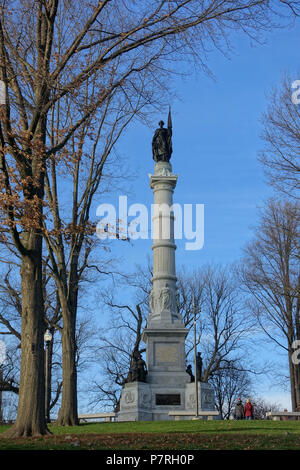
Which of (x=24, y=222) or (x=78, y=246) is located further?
(x=78, y=246)

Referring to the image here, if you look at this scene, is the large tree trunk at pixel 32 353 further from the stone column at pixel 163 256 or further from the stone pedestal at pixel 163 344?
the stone column at pixel 163 256

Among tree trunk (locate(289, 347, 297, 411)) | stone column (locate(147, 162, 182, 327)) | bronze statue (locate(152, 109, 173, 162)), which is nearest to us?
stone column (locate(147, 162, 182, 327))

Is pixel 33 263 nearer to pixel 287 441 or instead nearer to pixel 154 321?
pixel 287 441

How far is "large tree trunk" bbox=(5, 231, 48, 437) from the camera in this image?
14.3 m

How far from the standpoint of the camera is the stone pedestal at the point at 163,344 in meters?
27.8

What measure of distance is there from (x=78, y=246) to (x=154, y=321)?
8.67 meters

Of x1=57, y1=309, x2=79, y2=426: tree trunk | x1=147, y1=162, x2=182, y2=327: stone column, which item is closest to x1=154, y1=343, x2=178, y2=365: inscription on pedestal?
x1=147, y1=162, x2=182, y2=327: stone column

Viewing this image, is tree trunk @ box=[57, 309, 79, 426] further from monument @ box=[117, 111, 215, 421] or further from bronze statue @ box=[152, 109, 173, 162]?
bronze statue @ box=[152, 109, 173, 162]

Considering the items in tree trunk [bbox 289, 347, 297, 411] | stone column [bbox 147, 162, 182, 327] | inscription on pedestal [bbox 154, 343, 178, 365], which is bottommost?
tree trunk [bbox 289, 347, 297, 411]

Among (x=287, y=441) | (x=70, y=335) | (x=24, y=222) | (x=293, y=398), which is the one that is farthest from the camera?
(x=293, y=398)

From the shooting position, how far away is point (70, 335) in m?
22.7

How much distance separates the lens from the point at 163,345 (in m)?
29.7

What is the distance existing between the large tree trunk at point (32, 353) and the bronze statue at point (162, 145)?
19.4 m
